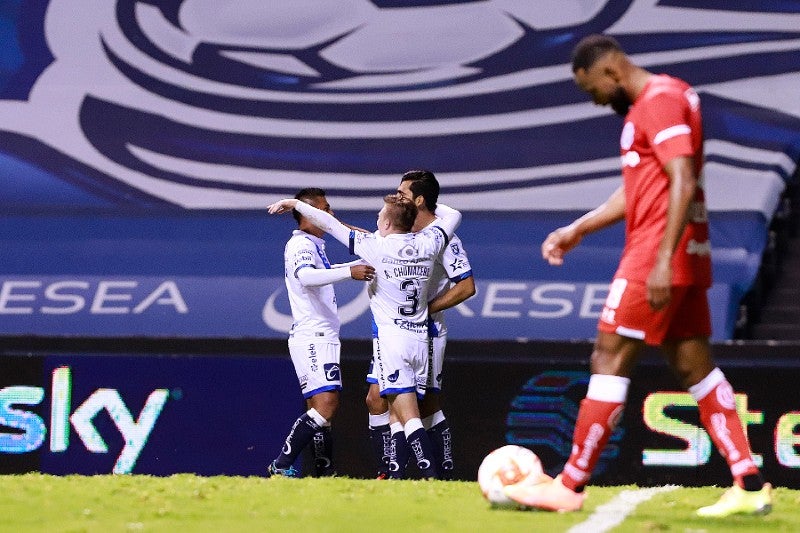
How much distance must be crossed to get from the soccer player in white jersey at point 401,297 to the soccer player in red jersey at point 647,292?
2.57 metres

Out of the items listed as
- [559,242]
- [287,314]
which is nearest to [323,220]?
[559,242]

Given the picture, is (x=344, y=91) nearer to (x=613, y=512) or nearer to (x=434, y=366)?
(x=434, y=366)

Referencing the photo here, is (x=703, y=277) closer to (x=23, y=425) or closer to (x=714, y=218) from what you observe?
(x=23, y=425)

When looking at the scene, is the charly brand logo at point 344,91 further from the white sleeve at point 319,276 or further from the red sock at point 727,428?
the red sock at point 727,428

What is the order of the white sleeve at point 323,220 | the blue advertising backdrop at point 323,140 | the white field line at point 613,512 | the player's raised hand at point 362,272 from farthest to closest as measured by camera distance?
the blue advertising backdrop at point 323,140
the white sleeve at point 323,220
the player's raised hand at point 362,272
the white field line at point 613,512

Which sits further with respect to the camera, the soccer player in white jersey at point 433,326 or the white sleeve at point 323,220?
the soccer player in white jersey at point 433,326

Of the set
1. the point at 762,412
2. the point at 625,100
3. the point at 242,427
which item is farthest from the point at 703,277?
the point at 242,427

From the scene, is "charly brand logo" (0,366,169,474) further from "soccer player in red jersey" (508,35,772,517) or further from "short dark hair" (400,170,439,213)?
"soccer player in red jersey" (508,35,772,517)

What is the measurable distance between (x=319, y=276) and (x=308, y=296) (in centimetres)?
33

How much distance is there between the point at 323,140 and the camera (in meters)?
13.3

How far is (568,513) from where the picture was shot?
16.6ft

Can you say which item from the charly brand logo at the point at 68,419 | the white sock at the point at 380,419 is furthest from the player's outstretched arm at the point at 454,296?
the charly brand logo at the point at 68,419

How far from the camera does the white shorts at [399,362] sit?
25.3ft

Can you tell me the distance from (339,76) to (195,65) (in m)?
1.53
